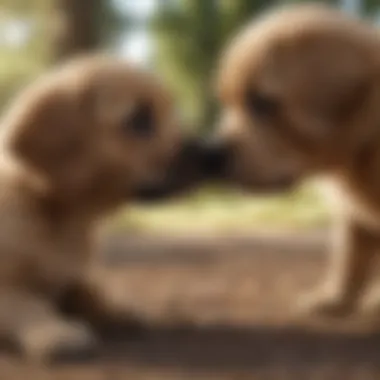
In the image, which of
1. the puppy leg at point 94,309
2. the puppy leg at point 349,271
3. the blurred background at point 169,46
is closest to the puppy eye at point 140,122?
the puppy leg at point 94,309

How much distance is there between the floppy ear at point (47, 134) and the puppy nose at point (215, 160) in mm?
192

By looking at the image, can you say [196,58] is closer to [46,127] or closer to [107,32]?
[107,32]

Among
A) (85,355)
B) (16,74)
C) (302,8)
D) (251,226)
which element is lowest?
(85,355)

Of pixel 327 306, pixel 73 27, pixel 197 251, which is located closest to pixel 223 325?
pixel 327 306

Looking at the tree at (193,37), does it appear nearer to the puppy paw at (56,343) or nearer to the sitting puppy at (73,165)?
the sitting puppy at (73,165)

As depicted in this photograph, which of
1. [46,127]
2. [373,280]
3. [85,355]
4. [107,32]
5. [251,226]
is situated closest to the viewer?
[85,355]

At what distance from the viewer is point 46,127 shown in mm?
1552

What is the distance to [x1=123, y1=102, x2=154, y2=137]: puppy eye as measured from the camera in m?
1.57

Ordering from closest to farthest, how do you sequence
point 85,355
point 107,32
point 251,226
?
1. point 85,355
2. point 251,226
3. point 107,32

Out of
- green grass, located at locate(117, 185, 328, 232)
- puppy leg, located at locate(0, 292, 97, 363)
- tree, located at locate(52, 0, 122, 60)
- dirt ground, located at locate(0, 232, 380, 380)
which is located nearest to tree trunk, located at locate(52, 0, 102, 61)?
tree, located at locate(52, 0, 122, 60)

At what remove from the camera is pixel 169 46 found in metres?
2.92

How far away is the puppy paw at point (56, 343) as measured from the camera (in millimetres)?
1432

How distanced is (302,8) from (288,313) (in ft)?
1.60

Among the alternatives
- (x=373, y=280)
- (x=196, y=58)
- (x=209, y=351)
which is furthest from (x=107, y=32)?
(x=209, y=351)
